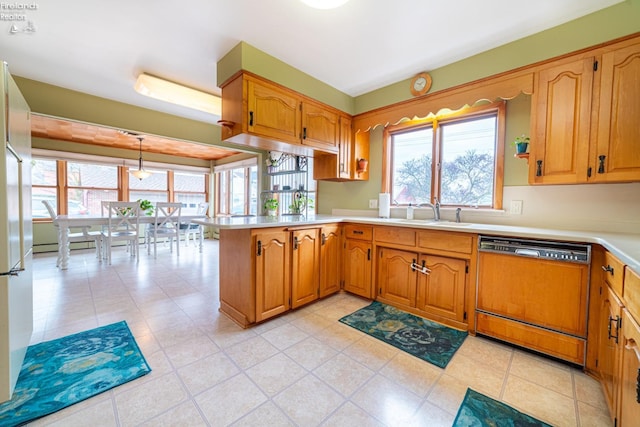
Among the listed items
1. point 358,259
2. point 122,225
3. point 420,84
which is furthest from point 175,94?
point 122,225

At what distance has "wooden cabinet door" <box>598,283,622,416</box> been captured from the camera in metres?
1.16

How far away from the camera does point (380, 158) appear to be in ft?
10.7

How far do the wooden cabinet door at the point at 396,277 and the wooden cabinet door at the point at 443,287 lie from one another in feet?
0.26

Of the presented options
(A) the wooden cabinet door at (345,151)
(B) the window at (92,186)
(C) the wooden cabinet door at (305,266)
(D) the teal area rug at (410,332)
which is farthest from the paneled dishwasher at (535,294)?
(B) the window at (92,186)

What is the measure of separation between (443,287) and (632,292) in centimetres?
126

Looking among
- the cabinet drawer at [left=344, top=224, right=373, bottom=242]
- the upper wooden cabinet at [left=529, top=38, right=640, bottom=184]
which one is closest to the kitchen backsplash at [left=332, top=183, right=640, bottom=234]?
the upper wooden cabinet at [left=529, top=38, right=640, bottom=184]

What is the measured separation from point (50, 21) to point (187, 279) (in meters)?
2.88

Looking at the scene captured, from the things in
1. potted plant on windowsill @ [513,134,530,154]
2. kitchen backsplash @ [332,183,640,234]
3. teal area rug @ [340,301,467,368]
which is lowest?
teal area rug @ [340,301,467,368]

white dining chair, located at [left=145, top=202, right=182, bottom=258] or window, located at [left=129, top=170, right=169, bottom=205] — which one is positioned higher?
window, located at [left=129, top=170, right=169, bottom=205]

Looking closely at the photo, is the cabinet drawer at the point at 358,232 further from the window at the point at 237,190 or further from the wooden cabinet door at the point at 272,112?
the window at the point at 237,190

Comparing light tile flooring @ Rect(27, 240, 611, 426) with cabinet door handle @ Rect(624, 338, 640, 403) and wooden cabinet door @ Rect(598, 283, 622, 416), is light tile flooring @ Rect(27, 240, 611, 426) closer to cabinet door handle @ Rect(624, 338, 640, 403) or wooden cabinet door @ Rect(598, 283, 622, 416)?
wooden cabinet door @ Rect(598, 283, 622, 416)

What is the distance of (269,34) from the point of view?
2117 millimetres

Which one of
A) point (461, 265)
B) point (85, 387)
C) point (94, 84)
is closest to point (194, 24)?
point (94, 84)

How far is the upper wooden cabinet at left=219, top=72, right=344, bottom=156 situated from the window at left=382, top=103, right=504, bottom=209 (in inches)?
37.1
